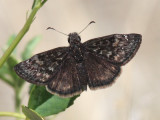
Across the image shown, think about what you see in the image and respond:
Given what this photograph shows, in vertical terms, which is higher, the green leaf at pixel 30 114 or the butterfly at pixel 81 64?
the butterfly at pixel 81 64

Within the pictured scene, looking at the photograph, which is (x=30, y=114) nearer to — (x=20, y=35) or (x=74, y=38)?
(x=20, y=35)

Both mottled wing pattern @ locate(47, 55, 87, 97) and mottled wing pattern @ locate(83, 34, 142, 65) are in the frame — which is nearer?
mottled wing pattern @ locate(47, 55, 87, 97)

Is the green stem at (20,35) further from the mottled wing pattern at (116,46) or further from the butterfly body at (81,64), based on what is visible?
the mottled wing pattern at (116,46)

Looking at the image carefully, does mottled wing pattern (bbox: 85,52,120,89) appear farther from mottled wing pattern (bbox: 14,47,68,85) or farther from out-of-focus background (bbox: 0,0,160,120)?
out-of-focus background (bbox: 0,0,160,120)

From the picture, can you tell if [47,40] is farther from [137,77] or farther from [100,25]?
[137,77]

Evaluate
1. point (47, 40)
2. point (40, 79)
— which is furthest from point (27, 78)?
point (47, 40)

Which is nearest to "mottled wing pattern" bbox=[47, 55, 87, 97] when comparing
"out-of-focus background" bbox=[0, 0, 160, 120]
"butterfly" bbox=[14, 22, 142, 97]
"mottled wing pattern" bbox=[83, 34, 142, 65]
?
"butterfly" bbox=[14, 22, 142, 97]

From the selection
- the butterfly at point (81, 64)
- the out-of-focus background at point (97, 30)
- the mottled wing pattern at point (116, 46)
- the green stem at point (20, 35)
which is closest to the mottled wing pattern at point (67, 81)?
the butterfly at point (81, 64)
